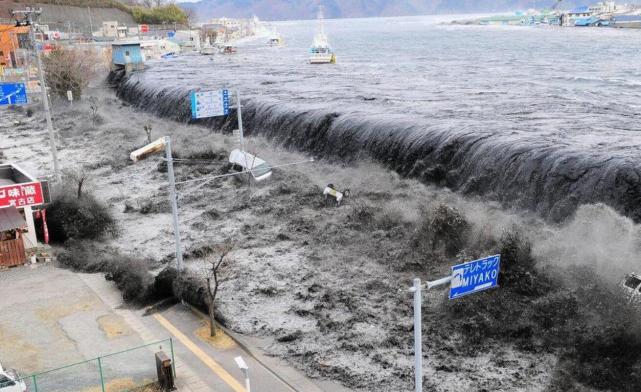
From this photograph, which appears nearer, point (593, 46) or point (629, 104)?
point (629, 104)

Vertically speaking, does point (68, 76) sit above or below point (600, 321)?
above

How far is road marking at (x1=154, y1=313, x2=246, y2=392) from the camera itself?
58.4ft

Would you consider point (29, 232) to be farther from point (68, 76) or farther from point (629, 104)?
point (68, 76)

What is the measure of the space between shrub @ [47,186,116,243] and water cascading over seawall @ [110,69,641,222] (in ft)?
53.5

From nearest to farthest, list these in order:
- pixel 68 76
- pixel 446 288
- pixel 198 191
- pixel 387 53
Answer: pixel 446 288, pixel 198 191, pixel 68 76, pixel 387 53

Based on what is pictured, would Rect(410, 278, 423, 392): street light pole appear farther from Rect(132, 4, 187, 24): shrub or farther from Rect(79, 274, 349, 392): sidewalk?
Rect(132, 4, 187, 24): shrub

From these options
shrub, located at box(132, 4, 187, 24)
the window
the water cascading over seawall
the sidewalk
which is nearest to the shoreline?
the sidewalk

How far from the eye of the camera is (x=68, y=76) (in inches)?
2931

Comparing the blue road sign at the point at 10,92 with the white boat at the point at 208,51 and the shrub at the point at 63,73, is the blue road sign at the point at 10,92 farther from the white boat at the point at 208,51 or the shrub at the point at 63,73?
the white boat at the point at 208,51

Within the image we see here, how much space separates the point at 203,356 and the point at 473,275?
10.6 metres

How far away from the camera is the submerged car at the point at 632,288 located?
65.3ft

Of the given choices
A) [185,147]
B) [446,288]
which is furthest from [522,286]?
[185,147]

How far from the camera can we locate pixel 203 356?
19.5 metres

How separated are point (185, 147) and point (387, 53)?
68.1 meters
